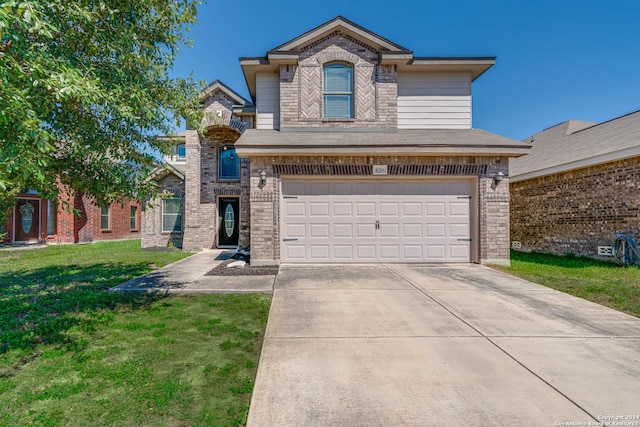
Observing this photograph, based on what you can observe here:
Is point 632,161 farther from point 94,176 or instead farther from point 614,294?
point 94,176

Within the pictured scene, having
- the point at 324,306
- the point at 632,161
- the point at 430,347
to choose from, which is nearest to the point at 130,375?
the point at 324,306

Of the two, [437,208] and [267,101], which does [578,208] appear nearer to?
[437,208]

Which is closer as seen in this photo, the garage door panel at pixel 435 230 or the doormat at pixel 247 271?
the doormat at pixel 247 271

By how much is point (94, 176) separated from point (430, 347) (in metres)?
4.94

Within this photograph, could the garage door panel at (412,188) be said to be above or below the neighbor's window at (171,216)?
above

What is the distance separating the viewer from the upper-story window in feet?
31.2

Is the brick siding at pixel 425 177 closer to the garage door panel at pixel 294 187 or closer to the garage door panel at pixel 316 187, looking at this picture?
the garage door panel at pixel 294 187

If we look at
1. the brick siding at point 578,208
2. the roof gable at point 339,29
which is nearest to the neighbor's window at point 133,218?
the roof gable at point 339,29

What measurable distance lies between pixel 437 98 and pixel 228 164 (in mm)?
8808

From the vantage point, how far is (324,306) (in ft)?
15.5

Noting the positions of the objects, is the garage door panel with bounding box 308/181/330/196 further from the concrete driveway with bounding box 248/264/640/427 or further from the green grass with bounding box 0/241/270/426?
the green grass with bounding box 0/241/270/426

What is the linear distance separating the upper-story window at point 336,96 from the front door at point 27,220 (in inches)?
642

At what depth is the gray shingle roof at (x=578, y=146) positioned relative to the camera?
9.16 m

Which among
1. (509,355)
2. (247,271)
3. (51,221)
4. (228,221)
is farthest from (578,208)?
(51,221)
